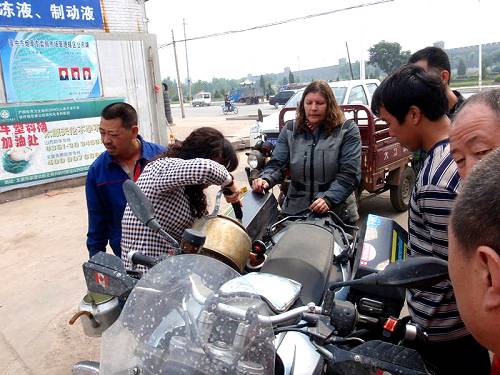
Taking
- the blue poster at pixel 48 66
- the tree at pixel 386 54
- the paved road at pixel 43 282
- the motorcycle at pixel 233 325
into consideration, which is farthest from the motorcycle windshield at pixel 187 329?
the tree at pixel 386 54

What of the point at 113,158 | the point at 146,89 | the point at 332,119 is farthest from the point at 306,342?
the point at 146,89

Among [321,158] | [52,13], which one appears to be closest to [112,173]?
[321,158]

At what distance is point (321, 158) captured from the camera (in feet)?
10.5

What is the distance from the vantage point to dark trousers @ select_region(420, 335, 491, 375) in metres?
1.71

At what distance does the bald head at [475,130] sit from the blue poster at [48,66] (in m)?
7.73

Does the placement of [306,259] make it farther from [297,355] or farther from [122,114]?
[122,114]

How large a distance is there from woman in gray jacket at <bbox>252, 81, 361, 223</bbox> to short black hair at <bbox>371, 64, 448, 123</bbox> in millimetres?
1291

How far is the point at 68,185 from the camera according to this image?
8477 mm

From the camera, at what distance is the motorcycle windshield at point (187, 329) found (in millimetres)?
1064

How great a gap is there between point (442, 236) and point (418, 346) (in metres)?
0.41

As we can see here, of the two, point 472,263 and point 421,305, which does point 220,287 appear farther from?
point 421,305

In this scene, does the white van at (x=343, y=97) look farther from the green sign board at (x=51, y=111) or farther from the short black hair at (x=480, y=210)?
the short black hair at (x=480, y=210)

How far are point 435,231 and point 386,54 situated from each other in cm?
4239

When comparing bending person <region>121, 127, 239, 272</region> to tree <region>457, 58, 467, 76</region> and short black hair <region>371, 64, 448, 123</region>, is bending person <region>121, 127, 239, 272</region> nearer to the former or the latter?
short black hair <region>371, 64, 448, 123</region>
